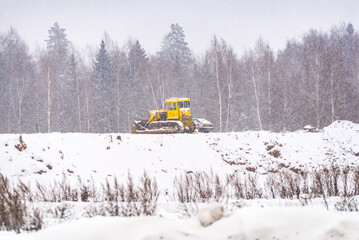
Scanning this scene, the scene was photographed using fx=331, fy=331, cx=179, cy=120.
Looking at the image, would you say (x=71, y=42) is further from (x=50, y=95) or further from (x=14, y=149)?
(x=14, y=149)

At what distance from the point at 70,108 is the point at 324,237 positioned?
3442cm

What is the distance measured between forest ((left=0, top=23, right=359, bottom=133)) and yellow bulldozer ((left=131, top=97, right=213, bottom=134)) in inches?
239

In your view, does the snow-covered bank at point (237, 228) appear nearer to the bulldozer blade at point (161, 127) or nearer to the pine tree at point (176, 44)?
the bulldozer blade at point (161, 127)

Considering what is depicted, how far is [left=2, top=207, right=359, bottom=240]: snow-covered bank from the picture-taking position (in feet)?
10.5

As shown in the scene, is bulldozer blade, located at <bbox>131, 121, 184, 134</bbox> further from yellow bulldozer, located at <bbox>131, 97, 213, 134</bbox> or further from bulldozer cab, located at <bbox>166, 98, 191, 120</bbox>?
bulldozer cab, located at <bbox>166, 98, 191, 120</bbox>

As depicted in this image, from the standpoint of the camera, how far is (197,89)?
3903cm

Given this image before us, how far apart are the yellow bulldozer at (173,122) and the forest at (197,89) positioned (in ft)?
19.9

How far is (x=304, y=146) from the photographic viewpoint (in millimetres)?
18641

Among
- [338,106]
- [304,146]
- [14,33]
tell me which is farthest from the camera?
[14,33]

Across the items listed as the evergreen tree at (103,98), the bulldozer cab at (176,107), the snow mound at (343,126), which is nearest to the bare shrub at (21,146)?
the bulldozer cab at (176,107)

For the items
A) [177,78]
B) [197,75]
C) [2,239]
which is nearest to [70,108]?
[177,78]

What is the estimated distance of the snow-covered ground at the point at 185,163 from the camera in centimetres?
329

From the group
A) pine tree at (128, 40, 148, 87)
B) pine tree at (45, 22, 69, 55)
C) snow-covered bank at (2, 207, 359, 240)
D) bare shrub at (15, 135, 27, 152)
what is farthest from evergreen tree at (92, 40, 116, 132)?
snow-covered bank at (2, 207, 359, 240)

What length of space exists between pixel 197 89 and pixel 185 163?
2299 cm
